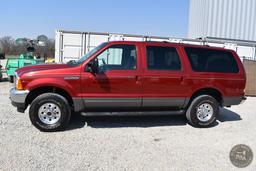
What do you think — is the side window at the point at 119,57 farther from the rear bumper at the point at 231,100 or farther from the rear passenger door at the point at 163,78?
the rear bumper at the point at 231,100

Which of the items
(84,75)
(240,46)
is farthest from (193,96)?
(240,46)

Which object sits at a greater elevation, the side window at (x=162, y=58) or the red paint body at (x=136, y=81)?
the side window at (x=162, y=58)

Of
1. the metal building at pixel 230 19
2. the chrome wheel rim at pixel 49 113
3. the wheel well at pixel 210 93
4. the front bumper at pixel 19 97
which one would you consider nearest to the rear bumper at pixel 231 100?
the wheel well at pixel 210 93

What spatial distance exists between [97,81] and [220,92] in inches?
123

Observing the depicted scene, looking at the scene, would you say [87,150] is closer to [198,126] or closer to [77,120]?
[77,120]

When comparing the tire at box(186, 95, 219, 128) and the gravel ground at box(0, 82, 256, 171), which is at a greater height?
the tire at box(186, 95, 219, 128)

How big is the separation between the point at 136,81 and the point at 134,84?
82 mm

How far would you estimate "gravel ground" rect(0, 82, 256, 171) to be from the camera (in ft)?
12.8

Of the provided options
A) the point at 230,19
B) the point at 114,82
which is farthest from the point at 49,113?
the point at 230,19

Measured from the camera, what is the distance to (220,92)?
629 centimetres

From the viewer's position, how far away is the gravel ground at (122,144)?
12.8 feet

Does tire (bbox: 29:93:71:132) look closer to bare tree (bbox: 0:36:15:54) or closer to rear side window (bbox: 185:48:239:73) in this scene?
rear side window (bbox: 185:48:239:73)

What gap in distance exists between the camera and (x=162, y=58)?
5844 mm

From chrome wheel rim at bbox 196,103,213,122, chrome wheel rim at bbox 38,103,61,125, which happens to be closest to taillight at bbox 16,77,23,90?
chrome wheel rim at bbox 38,103,61,125
